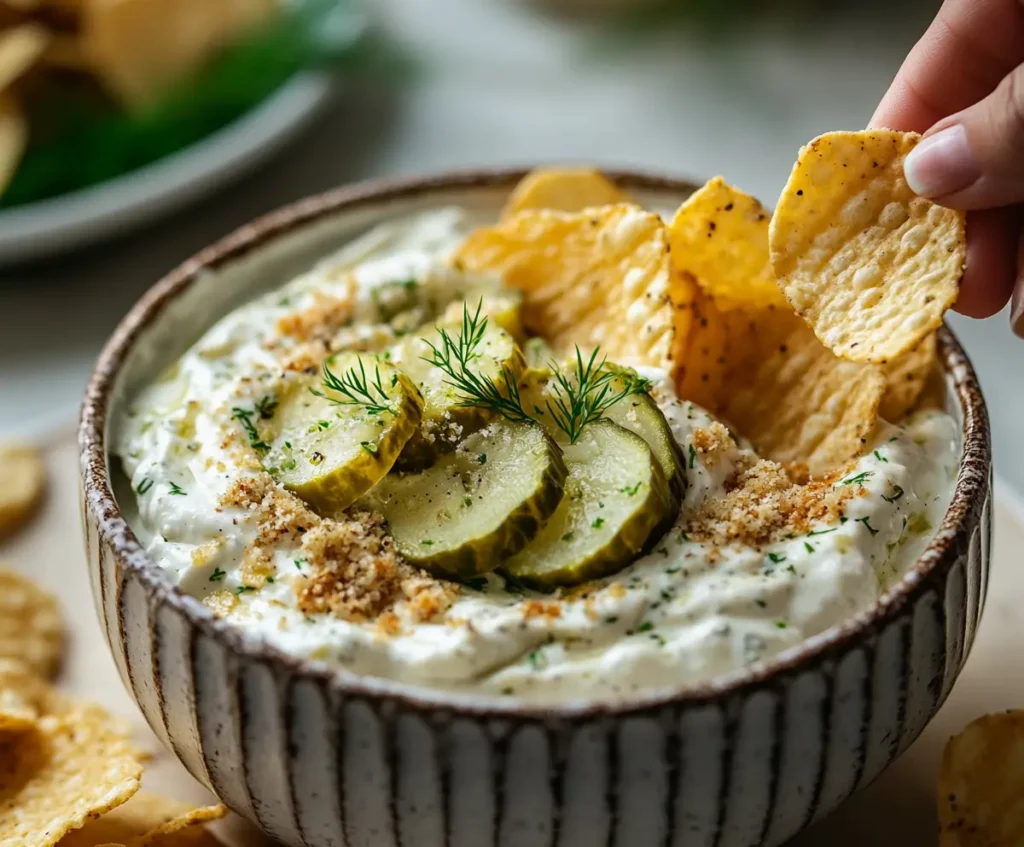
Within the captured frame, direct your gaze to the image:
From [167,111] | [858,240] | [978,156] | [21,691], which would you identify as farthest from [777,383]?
[167,111]

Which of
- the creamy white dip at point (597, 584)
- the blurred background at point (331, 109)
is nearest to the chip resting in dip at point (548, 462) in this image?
the creamy white dip at point (597, 584)

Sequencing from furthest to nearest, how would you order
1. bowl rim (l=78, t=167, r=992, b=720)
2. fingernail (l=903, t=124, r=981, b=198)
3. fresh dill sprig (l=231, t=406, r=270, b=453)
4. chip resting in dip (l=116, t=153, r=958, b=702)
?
fresh dill sprig (l=231, t=406, r=270, b=453) → fingernail (l=903, t=124, r=981, b=198) → chip resting in dip (l=116, t=153, r=958, b=702) → bowl rim (l=78, t=167, r=992, b=720)

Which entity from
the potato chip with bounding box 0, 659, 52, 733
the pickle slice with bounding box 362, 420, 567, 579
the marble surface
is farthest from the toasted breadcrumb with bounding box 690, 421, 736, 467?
the potato chip with bounding box 0, 659, 52, 733

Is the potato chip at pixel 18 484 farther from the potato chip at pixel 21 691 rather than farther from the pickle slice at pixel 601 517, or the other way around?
the pickle slice at pixel 601 517

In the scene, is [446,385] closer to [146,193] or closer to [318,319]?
[318,319]

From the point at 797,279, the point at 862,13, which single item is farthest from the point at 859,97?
the point at 797,279

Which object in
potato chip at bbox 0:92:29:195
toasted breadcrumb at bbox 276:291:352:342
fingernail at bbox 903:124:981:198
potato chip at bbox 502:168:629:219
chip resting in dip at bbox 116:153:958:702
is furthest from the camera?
potato chip at bbox 0:92:29:195

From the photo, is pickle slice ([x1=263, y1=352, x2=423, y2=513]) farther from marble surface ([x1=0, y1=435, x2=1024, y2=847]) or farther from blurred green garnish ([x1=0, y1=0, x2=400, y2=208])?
blurred green garnish ([x1=0, y1=0, x2=400, y2=208])
